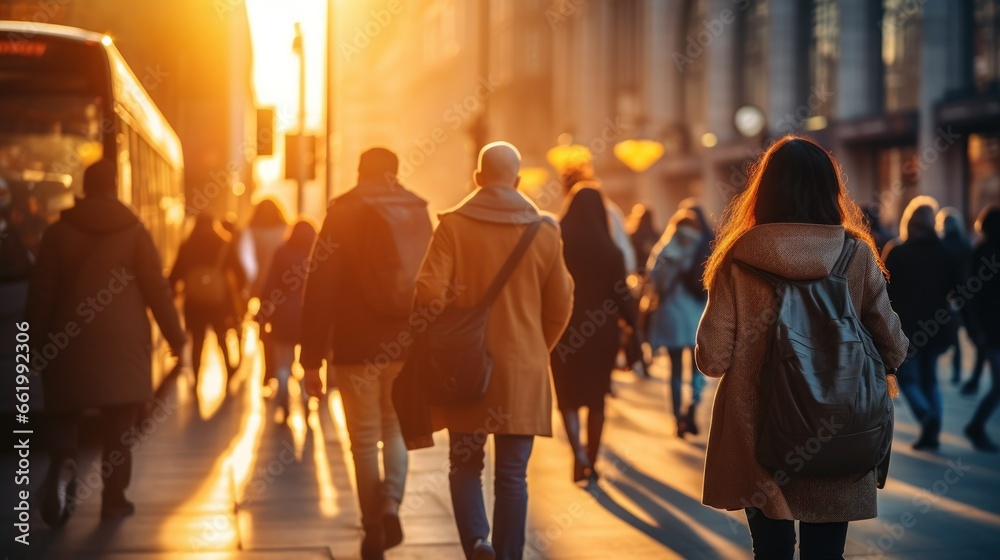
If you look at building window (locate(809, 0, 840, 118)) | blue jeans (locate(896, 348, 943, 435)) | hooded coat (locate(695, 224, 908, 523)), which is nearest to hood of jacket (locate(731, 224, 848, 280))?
hooded coat (locate(695, 224, 908, 523))

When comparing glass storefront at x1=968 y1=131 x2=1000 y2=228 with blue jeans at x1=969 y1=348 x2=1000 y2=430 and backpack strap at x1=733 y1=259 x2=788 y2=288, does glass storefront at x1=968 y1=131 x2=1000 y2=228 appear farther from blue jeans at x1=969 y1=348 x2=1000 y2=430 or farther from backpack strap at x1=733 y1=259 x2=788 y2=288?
backpack strap at x1=733 y1=259 x2=788 y2=288

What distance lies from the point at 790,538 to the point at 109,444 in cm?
414

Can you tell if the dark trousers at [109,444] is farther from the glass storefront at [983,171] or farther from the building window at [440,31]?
the building window at [440,31]

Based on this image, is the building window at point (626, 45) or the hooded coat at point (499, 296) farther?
the building window at point (626, 45)

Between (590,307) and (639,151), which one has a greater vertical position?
(639,151)

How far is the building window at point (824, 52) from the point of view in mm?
30391

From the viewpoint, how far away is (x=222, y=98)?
39219mm

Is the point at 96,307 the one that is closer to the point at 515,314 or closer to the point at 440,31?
the point at 515,314

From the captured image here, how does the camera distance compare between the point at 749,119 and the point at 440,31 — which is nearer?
the point at 749,119

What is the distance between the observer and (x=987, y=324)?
10133 millimetres

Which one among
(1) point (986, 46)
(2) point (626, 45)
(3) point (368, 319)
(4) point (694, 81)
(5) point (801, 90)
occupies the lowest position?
(3) point (368, 319)

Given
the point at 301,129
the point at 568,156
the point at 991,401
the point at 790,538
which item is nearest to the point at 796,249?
the point at 790,538

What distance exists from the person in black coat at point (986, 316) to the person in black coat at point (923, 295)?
0.27 metres

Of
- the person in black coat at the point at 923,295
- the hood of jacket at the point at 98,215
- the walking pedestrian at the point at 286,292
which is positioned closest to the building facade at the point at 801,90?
the person in black coat at the point at 923,295
